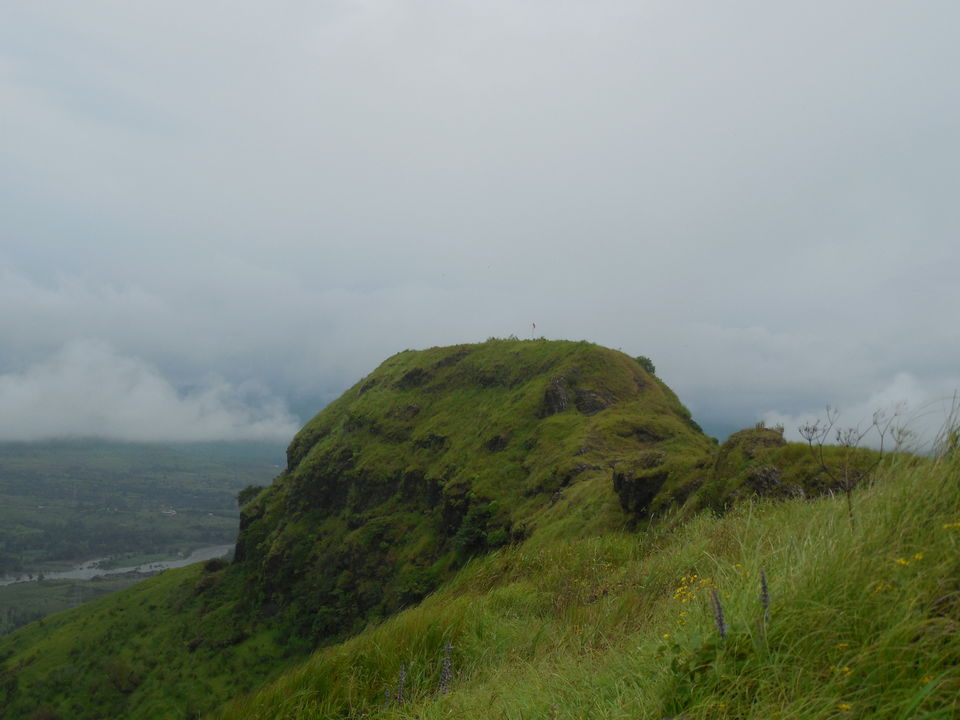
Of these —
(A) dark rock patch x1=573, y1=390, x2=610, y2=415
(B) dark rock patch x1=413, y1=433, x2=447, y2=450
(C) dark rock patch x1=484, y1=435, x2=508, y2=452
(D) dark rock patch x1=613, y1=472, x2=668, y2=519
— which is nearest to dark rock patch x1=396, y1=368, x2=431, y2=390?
(B) dark rock patch x1=413, y1=433, x2=447, y2=450

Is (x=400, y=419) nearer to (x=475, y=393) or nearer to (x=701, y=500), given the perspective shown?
(x=475, y=393)

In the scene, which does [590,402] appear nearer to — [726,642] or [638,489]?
[638,489]

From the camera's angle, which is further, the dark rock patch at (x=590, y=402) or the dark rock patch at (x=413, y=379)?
the dark rock patch at (x=413, y=379)

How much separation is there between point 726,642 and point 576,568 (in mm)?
5230

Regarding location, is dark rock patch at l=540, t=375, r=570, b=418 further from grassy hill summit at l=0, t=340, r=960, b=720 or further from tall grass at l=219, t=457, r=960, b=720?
tall grass at l=219, t=457, r=960, b=720

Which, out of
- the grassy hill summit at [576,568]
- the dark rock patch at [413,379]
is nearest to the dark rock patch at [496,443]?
the grassy hill summit at [576,568]

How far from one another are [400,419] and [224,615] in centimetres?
3563

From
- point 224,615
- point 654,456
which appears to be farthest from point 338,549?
point 654,456

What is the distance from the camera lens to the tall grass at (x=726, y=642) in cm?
251

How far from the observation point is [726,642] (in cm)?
291

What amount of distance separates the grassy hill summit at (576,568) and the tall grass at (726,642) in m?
0.02

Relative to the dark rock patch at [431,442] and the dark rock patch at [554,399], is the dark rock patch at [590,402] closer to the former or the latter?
the dark rock patch at [554,399]

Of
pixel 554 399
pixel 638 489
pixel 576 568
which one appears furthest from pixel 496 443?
pixel 576 568

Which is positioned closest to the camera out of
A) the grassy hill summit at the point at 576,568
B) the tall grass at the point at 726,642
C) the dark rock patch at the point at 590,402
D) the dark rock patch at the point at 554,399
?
the tall grass at the point at 726,642
